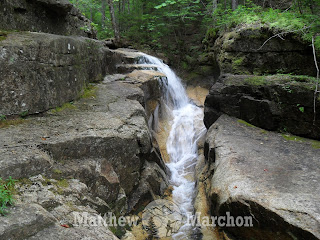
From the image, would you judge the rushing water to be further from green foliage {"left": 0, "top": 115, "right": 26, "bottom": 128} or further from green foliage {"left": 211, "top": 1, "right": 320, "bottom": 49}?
green foliage {"left": 0, "top": 115, "right": 26, "bottom": 128}

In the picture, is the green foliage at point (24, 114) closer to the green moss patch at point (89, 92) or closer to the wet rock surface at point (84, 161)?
the wet rock surface at point (84, 161)

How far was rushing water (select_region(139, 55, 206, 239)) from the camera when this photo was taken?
6.65 m

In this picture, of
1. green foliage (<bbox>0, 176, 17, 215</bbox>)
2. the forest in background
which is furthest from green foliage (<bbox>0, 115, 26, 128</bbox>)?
the forest in background

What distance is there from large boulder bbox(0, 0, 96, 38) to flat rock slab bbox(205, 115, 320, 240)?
18.8ft

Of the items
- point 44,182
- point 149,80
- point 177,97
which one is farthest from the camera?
point 177,97

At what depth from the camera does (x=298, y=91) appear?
6371 mm

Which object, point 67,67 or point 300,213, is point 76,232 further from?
point 67,67

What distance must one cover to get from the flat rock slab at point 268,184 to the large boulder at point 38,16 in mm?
5718

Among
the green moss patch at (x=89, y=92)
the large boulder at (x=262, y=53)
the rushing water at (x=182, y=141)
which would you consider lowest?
the rushing water at (x=182, y=141)

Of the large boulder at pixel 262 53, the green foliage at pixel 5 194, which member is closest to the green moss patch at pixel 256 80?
the large boulder at pixel 262 53

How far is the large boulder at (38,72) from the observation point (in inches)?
182

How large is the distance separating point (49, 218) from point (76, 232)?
1.27 ft

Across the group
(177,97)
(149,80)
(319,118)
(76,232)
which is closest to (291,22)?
(319,118)

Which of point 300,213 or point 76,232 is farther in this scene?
point 300,213
